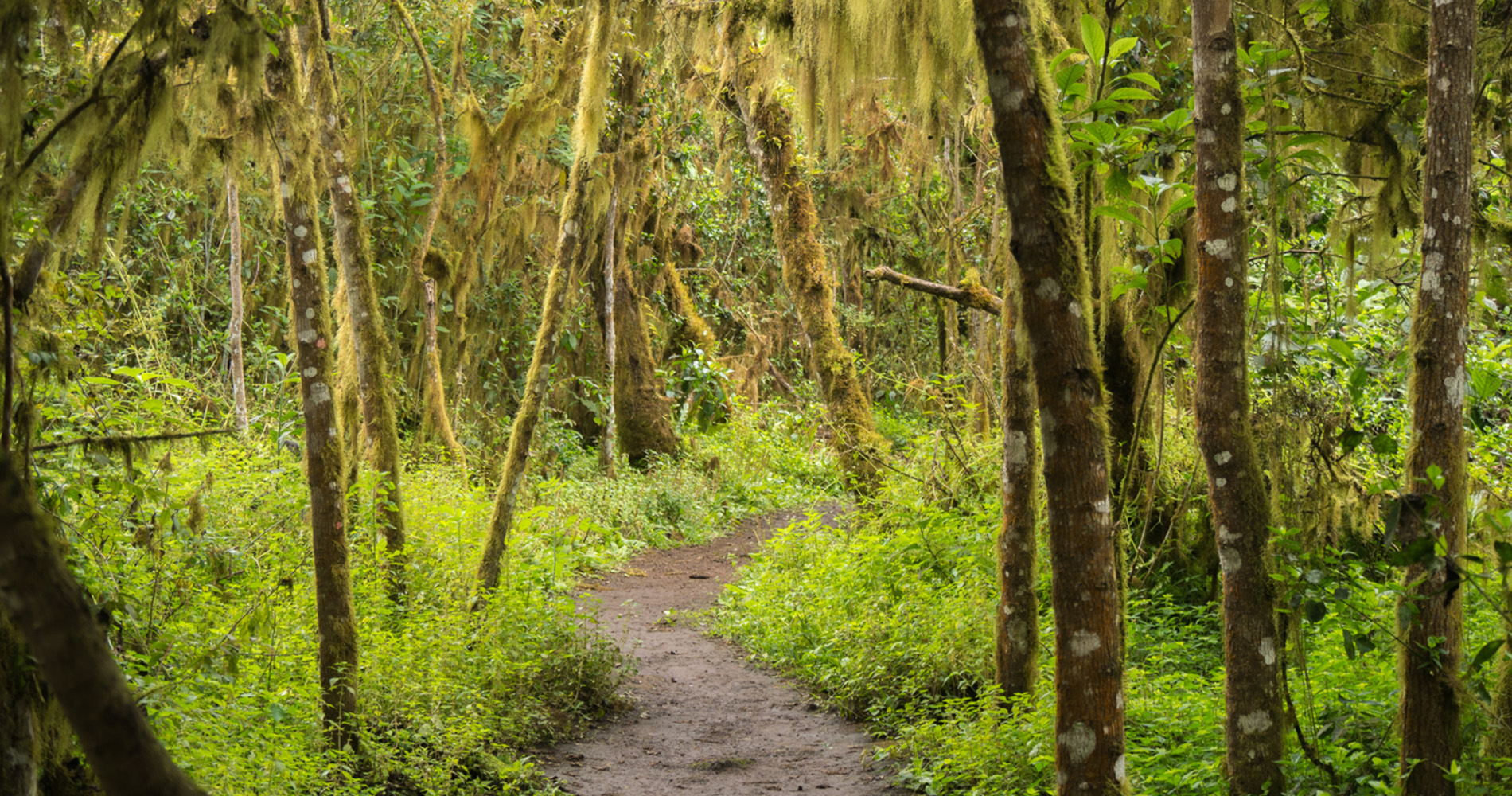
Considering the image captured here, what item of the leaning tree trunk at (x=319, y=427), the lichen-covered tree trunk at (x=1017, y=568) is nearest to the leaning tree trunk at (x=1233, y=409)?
the lichen-covered tree trunk at (x=1017, y=568)

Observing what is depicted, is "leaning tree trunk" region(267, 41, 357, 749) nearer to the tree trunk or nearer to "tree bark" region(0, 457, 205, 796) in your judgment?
"tree bark" region(0, 457, 205, 796)

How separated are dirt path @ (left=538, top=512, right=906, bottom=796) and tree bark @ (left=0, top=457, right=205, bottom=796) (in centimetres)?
491

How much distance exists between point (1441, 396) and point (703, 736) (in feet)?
17.0

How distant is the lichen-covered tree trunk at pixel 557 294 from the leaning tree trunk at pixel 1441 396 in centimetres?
602

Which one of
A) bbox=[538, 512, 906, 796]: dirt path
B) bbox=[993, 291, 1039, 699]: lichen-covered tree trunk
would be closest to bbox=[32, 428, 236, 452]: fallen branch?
bbox=[538, 512, 906, 796]: dirt path

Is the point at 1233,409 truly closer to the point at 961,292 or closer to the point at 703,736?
the point at 961,292

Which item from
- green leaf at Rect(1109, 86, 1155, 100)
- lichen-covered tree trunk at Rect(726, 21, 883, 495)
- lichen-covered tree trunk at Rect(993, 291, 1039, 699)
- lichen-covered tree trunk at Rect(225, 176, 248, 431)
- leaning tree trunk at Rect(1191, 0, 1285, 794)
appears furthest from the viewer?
lichen-covered tree trunk at Rect(726, 21, 883, 495)

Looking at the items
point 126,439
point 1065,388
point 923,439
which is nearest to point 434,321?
point 923,439

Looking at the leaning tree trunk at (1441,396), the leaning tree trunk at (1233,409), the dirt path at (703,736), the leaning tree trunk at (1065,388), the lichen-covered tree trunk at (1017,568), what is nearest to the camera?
the leaning tree trunk at (1065,388)

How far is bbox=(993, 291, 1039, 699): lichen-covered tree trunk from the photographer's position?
233 inches

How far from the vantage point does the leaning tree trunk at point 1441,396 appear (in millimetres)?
3574

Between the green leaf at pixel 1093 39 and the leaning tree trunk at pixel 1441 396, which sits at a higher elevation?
the green leaf at pixel 1093 39

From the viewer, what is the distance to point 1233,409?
4039 millimetres

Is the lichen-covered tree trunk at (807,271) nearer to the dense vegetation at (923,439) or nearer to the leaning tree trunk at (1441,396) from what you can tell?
the dense vegetation at (923,439)
